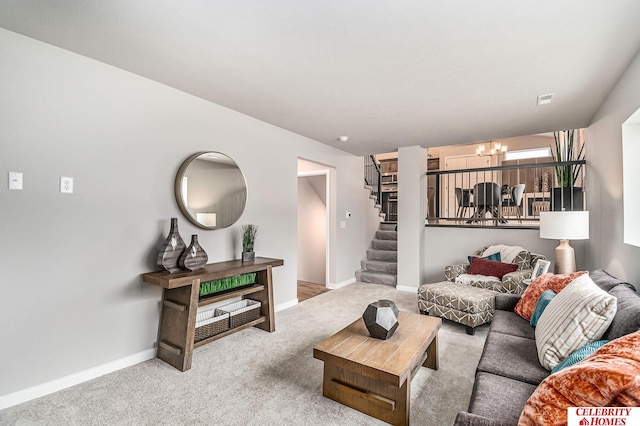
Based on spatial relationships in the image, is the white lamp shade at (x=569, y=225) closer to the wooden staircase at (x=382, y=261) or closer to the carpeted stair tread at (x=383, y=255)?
the wooden staircase at (x=382, y=261)

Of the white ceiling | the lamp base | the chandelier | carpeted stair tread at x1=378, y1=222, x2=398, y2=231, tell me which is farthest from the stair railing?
the lamp base

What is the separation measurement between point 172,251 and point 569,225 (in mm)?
3542

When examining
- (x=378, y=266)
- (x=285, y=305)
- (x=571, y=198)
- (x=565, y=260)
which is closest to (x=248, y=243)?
(x=285, y=305)

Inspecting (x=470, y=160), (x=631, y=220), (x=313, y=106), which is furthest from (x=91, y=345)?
(x=470, y=160)

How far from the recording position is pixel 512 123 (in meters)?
3.71

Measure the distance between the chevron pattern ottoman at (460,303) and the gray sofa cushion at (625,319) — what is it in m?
1.60

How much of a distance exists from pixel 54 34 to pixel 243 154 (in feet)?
5.73

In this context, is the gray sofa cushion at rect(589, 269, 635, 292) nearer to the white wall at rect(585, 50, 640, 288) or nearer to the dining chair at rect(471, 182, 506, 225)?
the white wall at rect(585, 50, 640, 288)

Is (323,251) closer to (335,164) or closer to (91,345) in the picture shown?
(335,164)

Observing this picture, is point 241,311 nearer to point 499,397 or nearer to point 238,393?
point 238,393

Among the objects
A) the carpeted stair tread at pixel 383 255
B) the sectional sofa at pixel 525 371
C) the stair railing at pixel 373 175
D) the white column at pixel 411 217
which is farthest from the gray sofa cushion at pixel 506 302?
the stair railing at pixel 373 175

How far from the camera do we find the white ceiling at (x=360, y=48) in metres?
1.68

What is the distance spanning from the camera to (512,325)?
2.19 metres

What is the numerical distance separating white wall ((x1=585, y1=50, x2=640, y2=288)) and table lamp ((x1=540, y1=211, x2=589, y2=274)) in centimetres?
20
